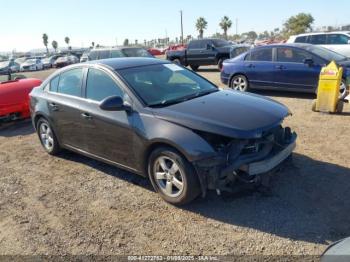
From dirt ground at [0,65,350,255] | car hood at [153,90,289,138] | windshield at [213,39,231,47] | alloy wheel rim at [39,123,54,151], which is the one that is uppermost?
windshield at [213,39,231,47]

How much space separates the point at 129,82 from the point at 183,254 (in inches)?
88.7

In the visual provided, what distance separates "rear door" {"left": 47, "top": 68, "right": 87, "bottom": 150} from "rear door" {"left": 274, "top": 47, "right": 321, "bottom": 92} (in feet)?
19.7

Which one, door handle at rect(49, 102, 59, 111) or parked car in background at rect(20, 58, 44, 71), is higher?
door handle at rect(49, 102, 59, 111)

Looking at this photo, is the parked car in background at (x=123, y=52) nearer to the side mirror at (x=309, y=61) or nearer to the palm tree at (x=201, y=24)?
the side mirror at (x=309, y=61)

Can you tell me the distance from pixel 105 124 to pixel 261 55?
22.0 feet

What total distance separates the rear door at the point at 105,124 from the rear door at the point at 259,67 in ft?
19.8

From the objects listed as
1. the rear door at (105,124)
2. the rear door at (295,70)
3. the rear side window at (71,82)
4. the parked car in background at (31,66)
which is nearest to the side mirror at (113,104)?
the rear door at (105,124)

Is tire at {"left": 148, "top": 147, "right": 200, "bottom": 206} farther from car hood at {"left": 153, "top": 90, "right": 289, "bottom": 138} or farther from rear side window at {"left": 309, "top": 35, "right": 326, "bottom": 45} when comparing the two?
rear side window at {"left": 309, "top": 35, "right": 326, "bottom": 45}

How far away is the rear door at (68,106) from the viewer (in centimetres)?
508

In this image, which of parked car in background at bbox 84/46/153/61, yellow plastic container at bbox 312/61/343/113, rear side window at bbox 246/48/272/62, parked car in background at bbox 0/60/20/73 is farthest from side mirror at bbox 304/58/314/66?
parked car in background at bbox 0/60/20/73

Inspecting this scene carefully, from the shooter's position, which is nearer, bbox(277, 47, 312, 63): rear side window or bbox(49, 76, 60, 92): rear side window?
bbox(49, 76, 60, 92): rear side window

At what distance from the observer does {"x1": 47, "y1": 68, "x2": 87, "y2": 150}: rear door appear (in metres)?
5.08

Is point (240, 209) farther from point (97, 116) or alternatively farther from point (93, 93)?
point (93, 93)

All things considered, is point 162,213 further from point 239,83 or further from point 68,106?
point 239,83
